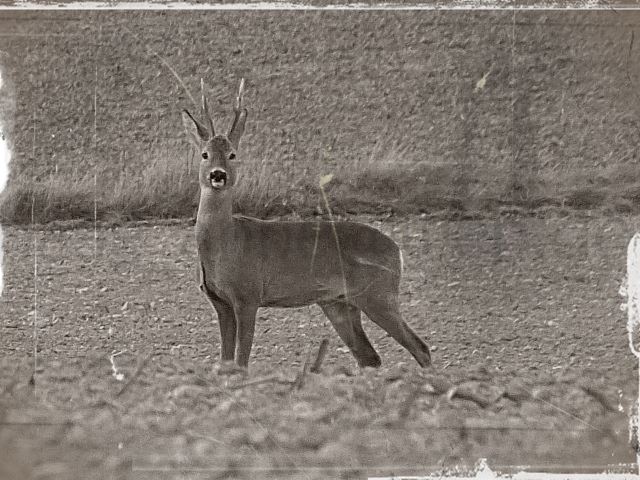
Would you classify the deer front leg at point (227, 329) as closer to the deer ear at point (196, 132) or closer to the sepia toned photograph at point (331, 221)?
the sepia toned photograph at point (331, 221)

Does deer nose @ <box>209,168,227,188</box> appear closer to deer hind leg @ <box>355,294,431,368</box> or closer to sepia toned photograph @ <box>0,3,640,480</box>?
sepia toned photograph @ <box>0,3,640,480</box>

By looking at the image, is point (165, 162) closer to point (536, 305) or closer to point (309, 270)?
point (309, 270)

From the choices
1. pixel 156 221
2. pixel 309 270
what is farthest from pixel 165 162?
pixel 309 270

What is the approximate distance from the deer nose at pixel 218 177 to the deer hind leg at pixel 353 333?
33cm

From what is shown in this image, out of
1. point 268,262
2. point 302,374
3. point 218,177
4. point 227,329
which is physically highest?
point 218,177

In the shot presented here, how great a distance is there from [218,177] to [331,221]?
0.89 ft

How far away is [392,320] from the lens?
6.45 feet

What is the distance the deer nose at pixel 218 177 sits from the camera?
1.84m

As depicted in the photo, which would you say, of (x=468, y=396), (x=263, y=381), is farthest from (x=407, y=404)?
(x=263, y=381)

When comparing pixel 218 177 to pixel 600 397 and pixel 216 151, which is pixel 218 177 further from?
pixel 600 397

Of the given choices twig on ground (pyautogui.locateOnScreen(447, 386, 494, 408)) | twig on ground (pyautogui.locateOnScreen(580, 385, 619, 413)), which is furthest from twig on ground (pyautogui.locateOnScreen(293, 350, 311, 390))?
twig on ground (pyautogui.locateOnScreen(580, 385, 619, 413))

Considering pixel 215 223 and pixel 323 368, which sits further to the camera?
pixel 323 368

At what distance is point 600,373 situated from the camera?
2.13 metres

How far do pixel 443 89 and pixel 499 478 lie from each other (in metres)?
0.84
